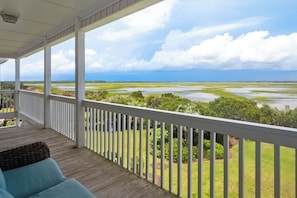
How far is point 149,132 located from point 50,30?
3337mm

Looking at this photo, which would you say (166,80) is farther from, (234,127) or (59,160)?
(59,160)

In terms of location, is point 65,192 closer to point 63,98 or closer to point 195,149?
point 195,149

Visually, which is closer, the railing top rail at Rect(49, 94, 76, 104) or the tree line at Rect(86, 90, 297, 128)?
the tree line at Rect(86, 90, 297, 128)

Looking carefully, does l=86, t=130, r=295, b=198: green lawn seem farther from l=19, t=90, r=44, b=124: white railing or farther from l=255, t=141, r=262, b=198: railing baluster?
l=19, t=90, r=44, b=124: white railing

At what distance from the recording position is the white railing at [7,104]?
721cm

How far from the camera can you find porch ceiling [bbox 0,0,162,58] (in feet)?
9.26

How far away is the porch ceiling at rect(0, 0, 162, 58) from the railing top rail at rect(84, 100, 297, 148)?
51.8 inches

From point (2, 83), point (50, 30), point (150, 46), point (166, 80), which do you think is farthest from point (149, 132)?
point (2, 83)

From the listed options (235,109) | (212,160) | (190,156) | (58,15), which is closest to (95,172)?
(190,156)

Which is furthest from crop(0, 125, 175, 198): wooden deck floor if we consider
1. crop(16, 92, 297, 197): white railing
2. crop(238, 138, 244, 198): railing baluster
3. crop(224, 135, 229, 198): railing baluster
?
crop(238, 138, 244, 198): railing baluster

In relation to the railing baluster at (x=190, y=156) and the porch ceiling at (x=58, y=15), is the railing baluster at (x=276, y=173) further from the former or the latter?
the porch ceiling at (x=58, y=15)

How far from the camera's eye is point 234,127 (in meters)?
1.69

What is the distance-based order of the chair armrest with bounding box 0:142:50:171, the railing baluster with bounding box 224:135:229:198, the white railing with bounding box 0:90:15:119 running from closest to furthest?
1. the chair armrest with bounding box 0:142:50:171
2. the railing baluster with bounding box 224:135:229:198
3. the white railing with bounding box 0:90:15:119

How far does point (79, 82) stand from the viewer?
3.74m
